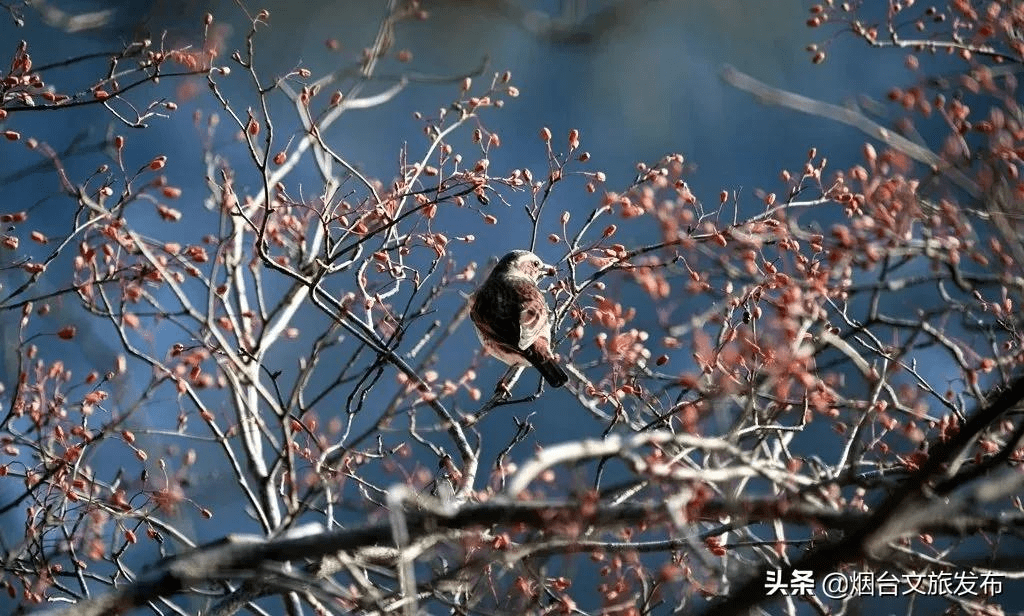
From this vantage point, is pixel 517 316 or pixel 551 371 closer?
pixel 551 371

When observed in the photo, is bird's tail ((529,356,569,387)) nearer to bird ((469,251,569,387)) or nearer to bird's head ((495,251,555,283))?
bird ((469,251,569,387))

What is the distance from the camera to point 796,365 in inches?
141

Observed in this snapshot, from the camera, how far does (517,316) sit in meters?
6.43

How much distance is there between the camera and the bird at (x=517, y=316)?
5934 millimetres

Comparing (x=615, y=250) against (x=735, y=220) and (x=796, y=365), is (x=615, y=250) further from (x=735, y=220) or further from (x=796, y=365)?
(x=796, y=365)

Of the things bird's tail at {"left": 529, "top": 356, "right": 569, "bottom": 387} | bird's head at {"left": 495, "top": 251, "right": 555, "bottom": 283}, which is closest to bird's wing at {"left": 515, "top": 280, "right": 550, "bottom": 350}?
bird's tail at {"left": 529, "top": 356, "right": 569, "bottom": 387}

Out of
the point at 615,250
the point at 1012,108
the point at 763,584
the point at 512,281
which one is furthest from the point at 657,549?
the point at 512,281

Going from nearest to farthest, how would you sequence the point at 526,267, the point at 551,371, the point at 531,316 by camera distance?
the point at 551,371 < the point at 531,316 < the point at 526,267

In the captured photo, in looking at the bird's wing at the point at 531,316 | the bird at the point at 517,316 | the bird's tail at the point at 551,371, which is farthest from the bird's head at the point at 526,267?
the bird's tail at the point at 551,371

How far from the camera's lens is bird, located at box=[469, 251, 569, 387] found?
5.93m

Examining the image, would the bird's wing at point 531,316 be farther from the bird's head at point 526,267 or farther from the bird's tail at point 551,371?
the bird's head at point 526,267

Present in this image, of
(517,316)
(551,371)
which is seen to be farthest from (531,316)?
(551,371)

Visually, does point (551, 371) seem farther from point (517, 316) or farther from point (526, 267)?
point (526, 267)

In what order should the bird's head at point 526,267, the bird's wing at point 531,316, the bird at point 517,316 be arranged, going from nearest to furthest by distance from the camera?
the bird at point 517,316 → the bird's wing at point 531,316 → the bird's head at point 526,267
